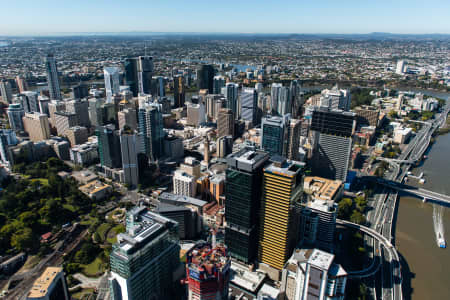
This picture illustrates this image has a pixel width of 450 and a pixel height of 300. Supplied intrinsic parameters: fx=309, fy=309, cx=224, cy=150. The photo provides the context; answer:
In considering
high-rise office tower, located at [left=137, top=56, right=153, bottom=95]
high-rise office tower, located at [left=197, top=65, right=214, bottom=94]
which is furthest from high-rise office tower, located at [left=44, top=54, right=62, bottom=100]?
high-rise office tower, located at [left=197, top=65, right=214, bottom=94]

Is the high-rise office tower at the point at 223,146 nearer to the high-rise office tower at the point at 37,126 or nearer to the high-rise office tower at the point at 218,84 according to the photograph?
the high-rise office tower at the point at 37,126

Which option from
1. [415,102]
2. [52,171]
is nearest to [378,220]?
[52,171]

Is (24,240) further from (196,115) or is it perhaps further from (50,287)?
(196,115)

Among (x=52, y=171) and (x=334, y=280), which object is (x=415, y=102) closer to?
(x=334, y=280)

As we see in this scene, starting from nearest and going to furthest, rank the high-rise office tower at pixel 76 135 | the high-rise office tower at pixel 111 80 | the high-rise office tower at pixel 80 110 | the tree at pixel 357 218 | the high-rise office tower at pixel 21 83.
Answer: the tree at pixel 357 218 → the high-rise office tower at pixel 76 135 → the high-rise office tower at pixel 80 110 → the high-rise office tower at pixel 111 80 → the high-rise office tower at pixel 21 83

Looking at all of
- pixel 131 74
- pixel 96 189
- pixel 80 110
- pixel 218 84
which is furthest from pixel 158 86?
pixel 96 189

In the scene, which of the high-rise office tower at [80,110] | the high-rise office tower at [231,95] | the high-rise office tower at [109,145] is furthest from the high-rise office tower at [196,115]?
the high-rise office tower at [109,145]
